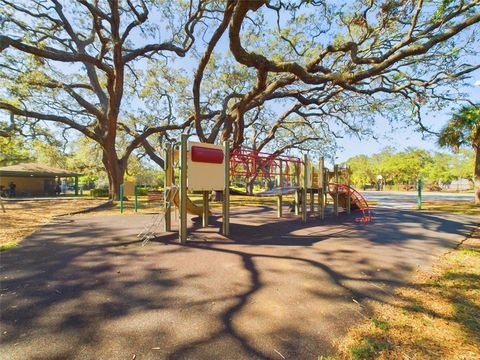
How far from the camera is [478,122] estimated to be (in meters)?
13.8

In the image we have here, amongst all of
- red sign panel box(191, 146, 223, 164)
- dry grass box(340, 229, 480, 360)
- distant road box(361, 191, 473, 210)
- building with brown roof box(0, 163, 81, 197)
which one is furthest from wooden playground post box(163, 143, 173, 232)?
building with brown roof box(0, 163, 81, 197)

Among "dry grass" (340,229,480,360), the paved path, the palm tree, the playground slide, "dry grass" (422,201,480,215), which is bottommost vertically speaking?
"dry grass" (340,229,480,360)

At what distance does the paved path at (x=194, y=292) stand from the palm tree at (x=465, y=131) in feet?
39.8

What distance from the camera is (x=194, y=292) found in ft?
11.0

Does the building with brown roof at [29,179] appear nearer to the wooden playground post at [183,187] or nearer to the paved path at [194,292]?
the paved path at [194,292]

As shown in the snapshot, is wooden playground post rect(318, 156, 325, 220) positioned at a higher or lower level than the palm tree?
lower

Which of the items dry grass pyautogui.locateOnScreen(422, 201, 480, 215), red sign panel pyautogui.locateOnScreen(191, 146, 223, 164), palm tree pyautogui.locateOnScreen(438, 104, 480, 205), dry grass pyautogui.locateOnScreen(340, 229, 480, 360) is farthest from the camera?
palm tree pyautogui.locateOnScreen(438, 104, 480, 205)

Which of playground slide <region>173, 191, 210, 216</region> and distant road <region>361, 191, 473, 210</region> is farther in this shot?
distant road <region>361, 191, 473, 210</region>

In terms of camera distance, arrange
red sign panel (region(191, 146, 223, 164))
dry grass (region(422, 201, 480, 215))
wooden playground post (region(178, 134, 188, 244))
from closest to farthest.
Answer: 1. wooden playground post (region(178, 134, 188, 244))
2. red sign panel (region(191, 146, 223, 164))
3. dry grass (region(422, 201, 480, 215))

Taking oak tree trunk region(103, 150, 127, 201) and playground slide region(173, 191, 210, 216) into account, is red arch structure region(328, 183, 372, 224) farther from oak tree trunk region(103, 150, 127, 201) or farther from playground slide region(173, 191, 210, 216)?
oak tree trunk region(103, 150, 127, 201)

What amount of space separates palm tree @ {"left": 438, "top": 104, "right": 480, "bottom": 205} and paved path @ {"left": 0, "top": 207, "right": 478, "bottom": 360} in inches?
477

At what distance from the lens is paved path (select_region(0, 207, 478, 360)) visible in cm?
228

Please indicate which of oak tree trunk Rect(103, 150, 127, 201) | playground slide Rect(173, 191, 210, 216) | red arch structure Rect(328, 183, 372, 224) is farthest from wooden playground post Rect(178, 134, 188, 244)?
oak tree trunk Rect(103, 150, 127, 201)

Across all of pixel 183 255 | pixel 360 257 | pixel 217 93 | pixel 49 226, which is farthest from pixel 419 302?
pixel 217 93
